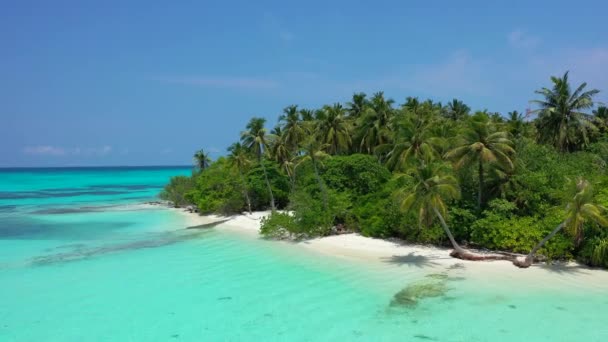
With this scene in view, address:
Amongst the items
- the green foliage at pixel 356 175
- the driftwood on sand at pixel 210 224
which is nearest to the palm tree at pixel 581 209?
the green foliage at pixel 356 175

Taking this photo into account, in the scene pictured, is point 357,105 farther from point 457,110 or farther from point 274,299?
point 274,299

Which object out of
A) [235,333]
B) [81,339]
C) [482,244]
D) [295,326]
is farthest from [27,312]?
[482,244]

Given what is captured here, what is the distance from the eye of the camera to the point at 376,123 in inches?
1774

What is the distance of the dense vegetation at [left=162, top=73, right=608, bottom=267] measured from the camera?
78.1 ft

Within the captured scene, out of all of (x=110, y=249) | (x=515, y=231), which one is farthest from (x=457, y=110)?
(x=110, y=249)

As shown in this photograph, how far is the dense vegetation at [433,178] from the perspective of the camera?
2381cm

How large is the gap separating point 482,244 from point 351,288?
36.0 feet

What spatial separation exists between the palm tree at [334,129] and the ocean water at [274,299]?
18.9m

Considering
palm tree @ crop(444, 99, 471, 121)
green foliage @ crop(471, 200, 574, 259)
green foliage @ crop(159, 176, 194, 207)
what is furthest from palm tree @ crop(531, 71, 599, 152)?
green foliage @ crop(159, 176, 194, 207)

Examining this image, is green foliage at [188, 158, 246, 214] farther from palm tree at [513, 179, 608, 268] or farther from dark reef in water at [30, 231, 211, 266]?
palm tree at [513, 179, 608, 268]

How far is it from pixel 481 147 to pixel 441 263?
7093 millimetres

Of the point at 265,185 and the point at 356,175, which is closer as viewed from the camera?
the point at 356,175

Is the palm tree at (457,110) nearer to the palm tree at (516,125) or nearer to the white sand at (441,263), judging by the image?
the palm tree at (516,125)

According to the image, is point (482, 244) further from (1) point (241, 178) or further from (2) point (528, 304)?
(1) point (241, 178)
